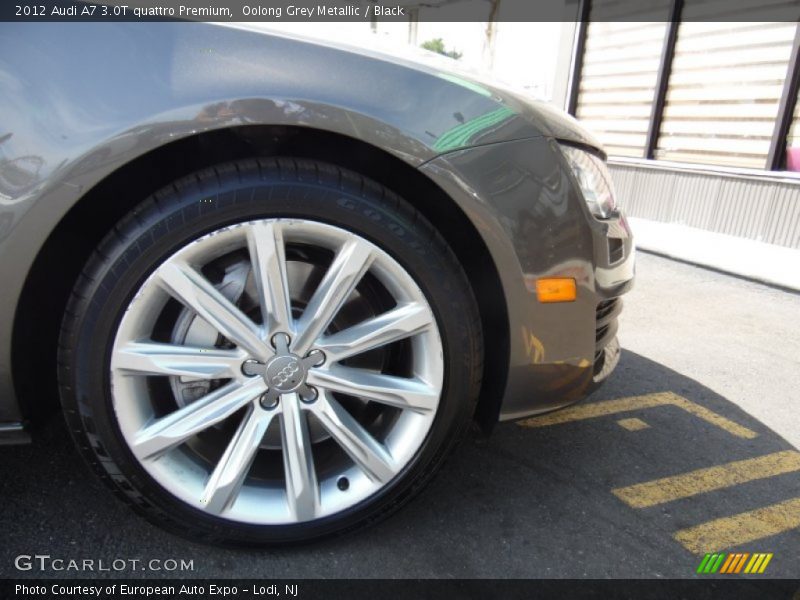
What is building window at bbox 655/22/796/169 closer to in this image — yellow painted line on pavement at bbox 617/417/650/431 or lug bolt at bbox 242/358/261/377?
yellow painted line on pavement at bbox 617/417/650/431

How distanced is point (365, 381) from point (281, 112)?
74 centimetres

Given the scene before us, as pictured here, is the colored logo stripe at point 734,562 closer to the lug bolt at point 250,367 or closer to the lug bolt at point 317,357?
the lug bolt at point 317,357

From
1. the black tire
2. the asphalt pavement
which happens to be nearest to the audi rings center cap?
the black tire

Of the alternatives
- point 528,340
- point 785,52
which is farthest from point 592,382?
point 785,52

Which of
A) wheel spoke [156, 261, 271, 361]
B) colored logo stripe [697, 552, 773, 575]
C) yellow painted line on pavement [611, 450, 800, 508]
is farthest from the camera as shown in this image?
yellow painted line on pavement [611, 450, 800, 508]

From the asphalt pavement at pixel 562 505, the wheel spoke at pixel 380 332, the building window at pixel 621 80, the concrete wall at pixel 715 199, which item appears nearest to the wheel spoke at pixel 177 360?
the wheel spoke at pixel 380 332

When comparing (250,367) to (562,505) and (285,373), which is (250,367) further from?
(562,505)

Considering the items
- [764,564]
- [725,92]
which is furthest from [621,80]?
[764,564]

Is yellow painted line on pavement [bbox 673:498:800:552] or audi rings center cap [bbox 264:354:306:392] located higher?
audi rings center cap [bbox 264:354:306:392]

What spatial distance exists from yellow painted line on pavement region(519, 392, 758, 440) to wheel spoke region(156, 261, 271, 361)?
131cm

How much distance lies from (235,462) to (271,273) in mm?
523

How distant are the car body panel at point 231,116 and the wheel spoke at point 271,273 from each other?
274 mm

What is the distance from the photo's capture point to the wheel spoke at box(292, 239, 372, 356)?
159 cm

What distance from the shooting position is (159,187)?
Answer: 1.65m
